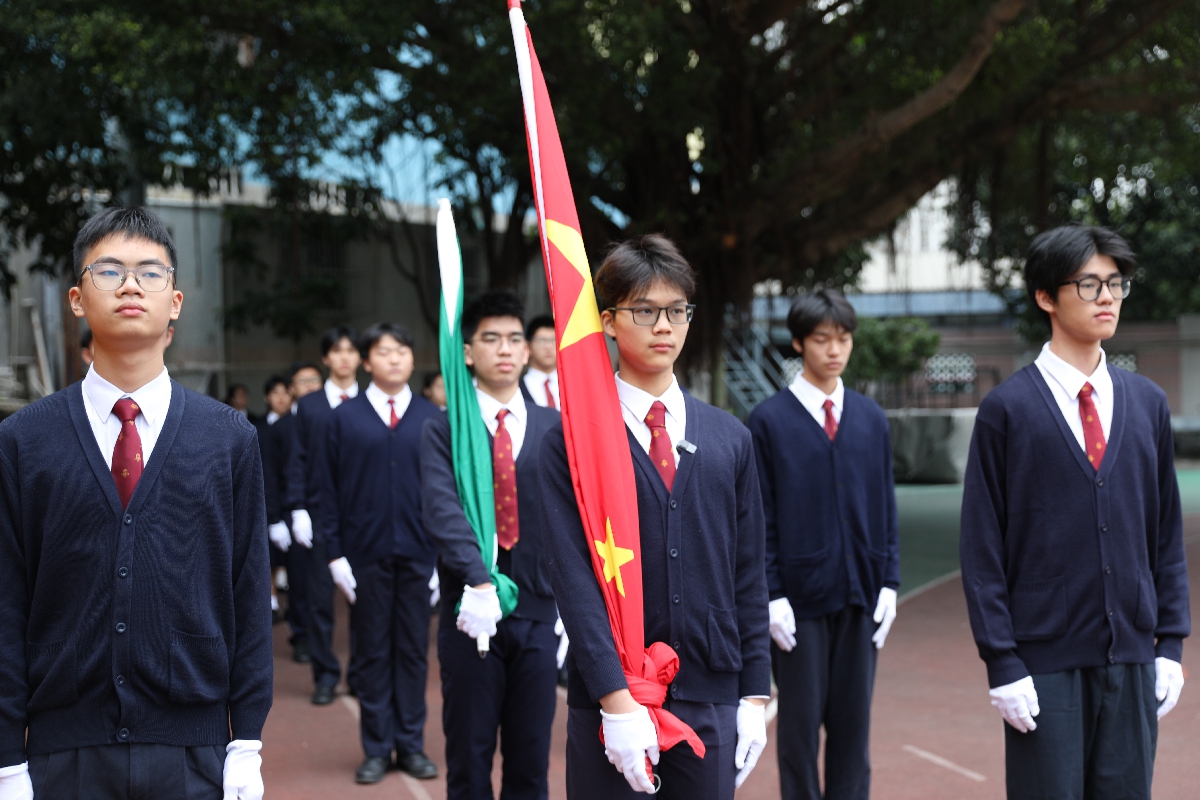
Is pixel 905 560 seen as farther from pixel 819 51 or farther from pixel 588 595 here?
pixel 588 595

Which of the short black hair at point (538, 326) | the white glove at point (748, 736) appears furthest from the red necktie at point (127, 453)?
the short black hair at point (538, 326)

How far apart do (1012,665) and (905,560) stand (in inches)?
318

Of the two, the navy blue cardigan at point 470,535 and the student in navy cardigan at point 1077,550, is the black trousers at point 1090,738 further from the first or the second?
the navy blue cardigan at point 470,535

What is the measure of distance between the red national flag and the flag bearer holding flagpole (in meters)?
1.27

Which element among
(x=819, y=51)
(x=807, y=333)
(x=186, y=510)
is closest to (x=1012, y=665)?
(x=807, y=333)

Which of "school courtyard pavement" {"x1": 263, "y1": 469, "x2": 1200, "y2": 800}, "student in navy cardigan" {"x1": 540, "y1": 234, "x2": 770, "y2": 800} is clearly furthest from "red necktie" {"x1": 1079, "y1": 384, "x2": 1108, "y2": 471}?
"school courtyard pavement" {"x1": 263, "y1": 469, "x2": 1200, "y2": 800}

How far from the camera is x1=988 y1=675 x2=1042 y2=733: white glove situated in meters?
2.76

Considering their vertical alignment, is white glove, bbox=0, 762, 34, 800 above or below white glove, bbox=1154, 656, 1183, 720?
above

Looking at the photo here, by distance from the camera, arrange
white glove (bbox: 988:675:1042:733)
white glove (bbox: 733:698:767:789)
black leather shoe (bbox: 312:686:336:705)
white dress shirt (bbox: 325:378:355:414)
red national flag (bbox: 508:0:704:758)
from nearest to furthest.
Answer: red national flag (bbox: 508:0:704:758), white glove (bbox: 733:698:767:789), white glove (bbox: 988:675:1042:733), black leather shoe (bbox: 312:686:336:705), white dress shirt (bbox: 325:378:355:414)

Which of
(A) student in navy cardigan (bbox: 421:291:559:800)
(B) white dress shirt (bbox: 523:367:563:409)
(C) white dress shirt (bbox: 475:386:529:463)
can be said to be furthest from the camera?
(B) white dress shirt (bbox: 523:367:563:409)

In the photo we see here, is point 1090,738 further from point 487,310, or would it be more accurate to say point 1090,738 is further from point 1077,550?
point 487,310

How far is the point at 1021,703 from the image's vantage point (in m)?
2.76

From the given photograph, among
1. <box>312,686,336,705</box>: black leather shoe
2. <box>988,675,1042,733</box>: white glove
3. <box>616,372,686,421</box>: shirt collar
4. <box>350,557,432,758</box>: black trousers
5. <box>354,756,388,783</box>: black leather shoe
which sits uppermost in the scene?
<box>616,372,686,421</box>: shirt collar

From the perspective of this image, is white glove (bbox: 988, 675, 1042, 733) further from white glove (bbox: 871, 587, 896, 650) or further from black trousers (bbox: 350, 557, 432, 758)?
black trousers (bbox: 350, 557, 432, 758)
